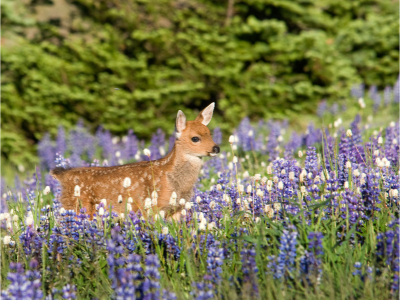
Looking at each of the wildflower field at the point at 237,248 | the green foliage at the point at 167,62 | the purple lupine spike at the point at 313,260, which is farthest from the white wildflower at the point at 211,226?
the green foliage at the point at 167,62

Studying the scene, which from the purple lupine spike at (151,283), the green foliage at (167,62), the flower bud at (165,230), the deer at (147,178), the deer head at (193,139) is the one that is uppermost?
the green foliage at (167,62)

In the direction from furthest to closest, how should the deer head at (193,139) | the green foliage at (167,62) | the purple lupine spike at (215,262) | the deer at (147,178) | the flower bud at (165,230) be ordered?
the green foliage at (167,62)
the deer head at (193,139)
the deer at (147,178)
the flower bud at (165,230)
the purple lupine spike at (215,262)

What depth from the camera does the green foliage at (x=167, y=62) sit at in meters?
10.4

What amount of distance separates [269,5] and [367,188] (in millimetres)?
7867

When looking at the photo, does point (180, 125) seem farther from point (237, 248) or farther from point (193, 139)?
point (237, 248)

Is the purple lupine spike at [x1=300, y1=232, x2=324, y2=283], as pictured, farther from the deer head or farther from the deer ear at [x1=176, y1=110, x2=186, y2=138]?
the deer ear at [x1=176, y1=110, x2=186, y2=138]

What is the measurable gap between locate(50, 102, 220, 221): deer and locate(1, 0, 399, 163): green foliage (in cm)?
534

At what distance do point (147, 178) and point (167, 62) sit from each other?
246 inches

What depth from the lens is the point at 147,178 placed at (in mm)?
4910

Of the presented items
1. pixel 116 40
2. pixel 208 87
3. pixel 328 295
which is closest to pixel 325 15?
pixel 208 87

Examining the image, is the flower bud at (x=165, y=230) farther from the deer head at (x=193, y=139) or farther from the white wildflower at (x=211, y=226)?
the deer head at (x=193, y=139)

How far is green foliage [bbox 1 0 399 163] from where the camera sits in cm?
1038

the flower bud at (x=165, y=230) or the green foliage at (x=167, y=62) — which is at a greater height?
the green foliage at (x=167, y=62)

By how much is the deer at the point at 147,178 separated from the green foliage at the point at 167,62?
17.5 ft
